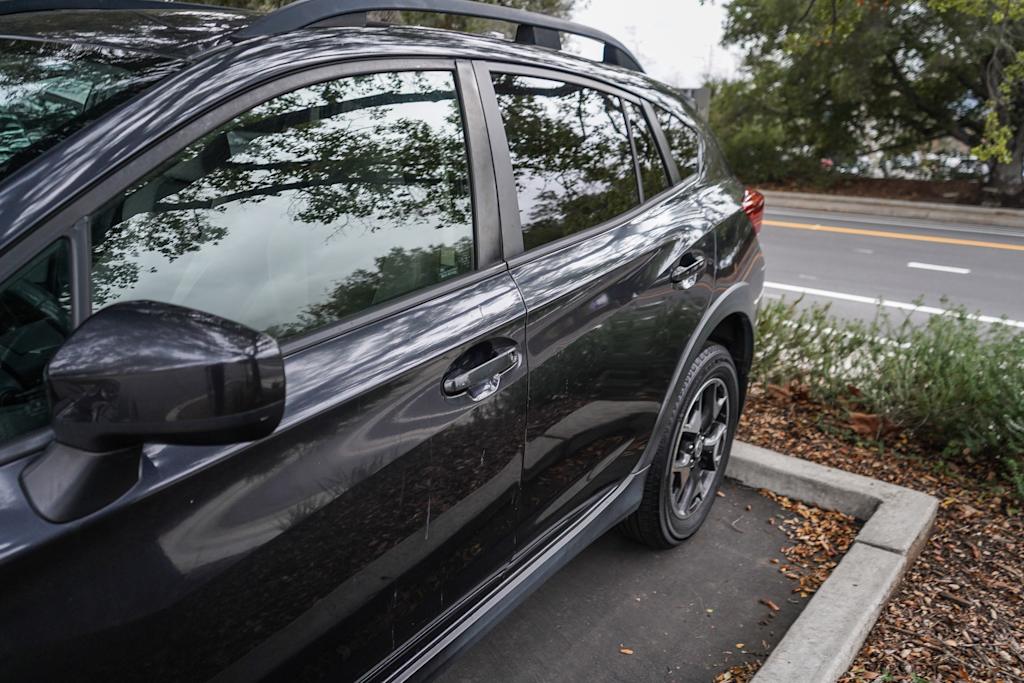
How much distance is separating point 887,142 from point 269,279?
22.0 metres

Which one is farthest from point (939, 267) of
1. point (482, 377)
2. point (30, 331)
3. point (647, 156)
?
point (30, 331)

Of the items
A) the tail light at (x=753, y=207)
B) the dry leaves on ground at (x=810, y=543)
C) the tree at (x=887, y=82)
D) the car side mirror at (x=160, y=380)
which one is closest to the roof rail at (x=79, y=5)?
the car side mirror at (x=160, y=380)

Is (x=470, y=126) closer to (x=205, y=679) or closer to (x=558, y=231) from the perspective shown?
(x=558, y=231)

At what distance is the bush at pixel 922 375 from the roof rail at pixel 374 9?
95.5 inches

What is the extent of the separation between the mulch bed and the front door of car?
1.34 m

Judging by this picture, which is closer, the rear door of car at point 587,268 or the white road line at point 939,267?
the rear door of car at point 587,268

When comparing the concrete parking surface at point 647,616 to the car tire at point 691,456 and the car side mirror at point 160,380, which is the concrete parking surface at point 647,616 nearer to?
the car tire at point 691,456

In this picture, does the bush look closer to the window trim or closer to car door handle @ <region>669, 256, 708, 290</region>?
car door handle @ <region>669, 256, 708, 290</region>

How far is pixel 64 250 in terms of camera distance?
4.38 feet

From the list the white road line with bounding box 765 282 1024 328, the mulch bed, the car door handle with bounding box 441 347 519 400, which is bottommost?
the white road line with bounding box 765 282 1024 328

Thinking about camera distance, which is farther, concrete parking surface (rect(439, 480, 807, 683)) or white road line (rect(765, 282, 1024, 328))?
white road line (rect(765, 282, 1024, 328))

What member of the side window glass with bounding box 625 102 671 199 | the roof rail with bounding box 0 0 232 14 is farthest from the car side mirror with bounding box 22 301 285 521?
the side window glass with bounding box 625 102 671 199

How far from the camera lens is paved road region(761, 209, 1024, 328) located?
A: 9.86 metres

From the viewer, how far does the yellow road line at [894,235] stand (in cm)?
1398
